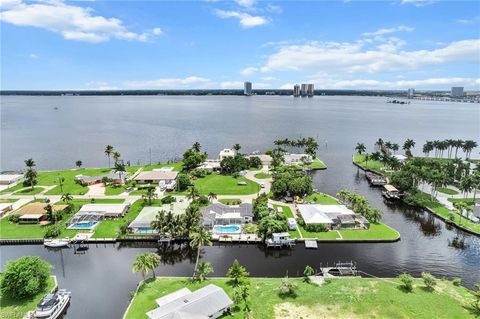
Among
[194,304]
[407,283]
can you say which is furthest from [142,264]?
[407,283]

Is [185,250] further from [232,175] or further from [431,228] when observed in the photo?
[431,228]

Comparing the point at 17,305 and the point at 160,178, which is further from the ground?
the point at 160,178

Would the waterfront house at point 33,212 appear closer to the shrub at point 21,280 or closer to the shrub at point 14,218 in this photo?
the shrub at point 14,218

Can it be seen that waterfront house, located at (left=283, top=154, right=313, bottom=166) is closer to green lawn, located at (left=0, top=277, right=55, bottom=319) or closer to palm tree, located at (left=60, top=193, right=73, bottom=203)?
palm tree, located at (left=60, top=193, right=73, bottom=203)

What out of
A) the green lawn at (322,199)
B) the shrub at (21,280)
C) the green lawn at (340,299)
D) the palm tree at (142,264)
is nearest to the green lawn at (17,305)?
the shrub at (21,280)

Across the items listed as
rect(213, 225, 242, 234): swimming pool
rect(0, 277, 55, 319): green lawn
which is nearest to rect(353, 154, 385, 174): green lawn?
rect(213, 225, 242, 234): swimming pool

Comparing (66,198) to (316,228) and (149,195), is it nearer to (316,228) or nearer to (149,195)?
(149,195)
